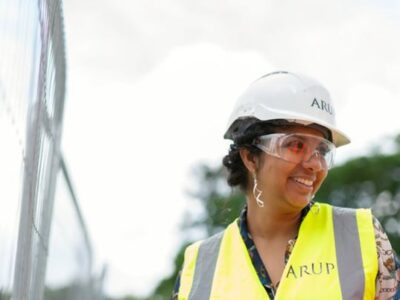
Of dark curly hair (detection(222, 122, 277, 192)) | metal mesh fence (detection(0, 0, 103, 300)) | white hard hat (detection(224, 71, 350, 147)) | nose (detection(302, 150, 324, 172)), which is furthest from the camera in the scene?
dark curly hair (detection(222, 122, 277, 192))

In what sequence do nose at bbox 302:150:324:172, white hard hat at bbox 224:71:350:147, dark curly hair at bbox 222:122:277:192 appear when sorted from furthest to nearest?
1. dark curly hair at bbox 222:122:277:192
2. white hard hat at bbox 224:71:350:147
3. nose at bbox 302:150:324:172

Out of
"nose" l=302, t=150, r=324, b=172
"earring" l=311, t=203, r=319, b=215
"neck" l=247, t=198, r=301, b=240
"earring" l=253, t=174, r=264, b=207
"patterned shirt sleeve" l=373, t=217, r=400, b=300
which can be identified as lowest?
"patterned shirt sleeve" l=373, t=217, r=400, b=300

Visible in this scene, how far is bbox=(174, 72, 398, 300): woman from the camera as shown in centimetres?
415

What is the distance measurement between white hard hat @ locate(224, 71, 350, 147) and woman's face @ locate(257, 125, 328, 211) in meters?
0.06

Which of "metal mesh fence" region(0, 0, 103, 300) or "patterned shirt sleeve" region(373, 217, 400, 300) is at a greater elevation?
"metal mesh fence" region(0, 0, 103, 300)

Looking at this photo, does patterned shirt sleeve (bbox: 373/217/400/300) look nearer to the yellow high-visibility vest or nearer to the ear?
the yellow high-visibility vest

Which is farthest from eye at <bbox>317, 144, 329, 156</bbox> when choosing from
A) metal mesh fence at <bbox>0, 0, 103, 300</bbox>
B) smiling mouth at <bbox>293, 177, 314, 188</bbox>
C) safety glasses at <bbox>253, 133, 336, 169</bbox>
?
metal mesh fence at <bbox>0, 0, 103, 300</bbox>

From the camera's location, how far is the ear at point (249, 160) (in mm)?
4621

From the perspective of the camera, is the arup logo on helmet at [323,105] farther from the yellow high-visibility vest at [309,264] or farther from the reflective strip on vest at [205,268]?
the reflective strip on vest at [205,268]

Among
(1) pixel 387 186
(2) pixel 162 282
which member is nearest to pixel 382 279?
(2) pixel 162 282

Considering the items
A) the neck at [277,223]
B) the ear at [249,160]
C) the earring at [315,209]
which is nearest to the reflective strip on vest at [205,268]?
the neck at [277,223]

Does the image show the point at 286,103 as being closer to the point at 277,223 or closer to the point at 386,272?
the point at 277,223

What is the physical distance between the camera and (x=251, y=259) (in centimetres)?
Answer: 445

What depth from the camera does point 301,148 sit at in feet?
14.3
